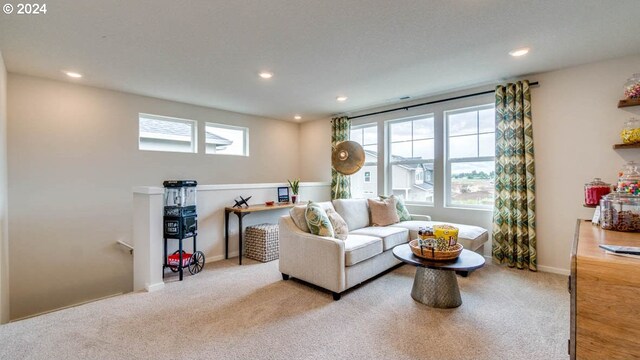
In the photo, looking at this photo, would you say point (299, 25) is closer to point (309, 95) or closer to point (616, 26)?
point (309, 95)

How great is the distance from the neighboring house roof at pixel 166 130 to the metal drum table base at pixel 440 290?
13.7ft

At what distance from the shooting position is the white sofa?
2734 millimetres

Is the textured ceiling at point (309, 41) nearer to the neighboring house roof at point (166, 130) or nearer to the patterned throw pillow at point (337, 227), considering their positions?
the neighboring house roof at point (166, 130)

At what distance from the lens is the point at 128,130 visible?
4.04 metres

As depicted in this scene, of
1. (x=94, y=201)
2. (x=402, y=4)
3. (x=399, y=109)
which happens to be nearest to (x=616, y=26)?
(x=402, y=4)

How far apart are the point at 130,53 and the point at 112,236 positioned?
99.7 inches

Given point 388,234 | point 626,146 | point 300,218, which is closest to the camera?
point 626,146

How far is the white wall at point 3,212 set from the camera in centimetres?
279

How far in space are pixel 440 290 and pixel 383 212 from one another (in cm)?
163

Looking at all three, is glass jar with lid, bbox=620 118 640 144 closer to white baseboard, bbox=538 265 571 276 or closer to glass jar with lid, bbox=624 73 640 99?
glass jar with lid, bbox=624 73 640 99

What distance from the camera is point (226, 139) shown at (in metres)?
5.27

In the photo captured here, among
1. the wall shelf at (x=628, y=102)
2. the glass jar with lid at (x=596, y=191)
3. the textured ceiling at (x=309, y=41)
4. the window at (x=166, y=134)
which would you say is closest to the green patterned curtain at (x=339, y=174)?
the textured ceiling at (x=309, y=41)

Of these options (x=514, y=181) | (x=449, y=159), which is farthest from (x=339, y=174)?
(x=514, y=181)

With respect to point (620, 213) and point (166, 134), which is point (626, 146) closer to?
point (620, 213)
